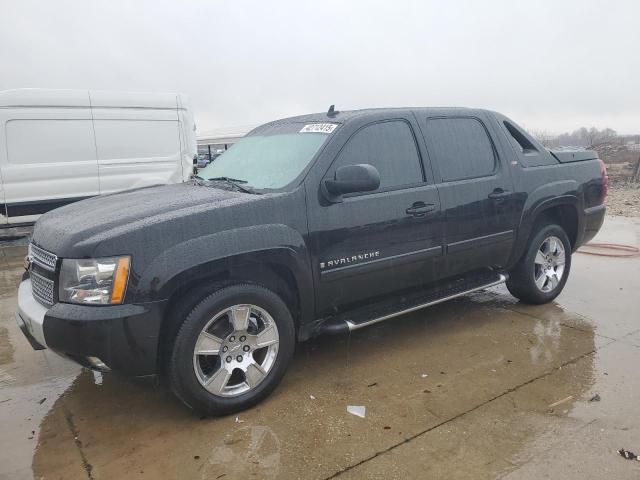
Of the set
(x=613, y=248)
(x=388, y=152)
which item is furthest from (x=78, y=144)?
(x=613, y=248)

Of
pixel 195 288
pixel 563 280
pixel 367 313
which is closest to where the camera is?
pixel 195 288

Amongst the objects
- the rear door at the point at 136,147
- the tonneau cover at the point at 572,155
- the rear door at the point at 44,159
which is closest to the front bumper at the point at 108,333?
the tonneau cover at the point at 572,155

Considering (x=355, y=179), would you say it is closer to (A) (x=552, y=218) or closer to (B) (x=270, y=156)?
(B) (x=270, y=156)

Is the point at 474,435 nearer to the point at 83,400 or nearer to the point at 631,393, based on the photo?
the point at 631,393

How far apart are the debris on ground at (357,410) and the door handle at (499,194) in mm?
2084

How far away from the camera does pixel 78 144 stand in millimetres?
9109

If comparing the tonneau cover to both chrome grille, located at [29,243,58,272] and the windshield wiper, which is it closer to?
the windshield wiper

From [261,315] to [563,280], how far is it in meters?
3.26

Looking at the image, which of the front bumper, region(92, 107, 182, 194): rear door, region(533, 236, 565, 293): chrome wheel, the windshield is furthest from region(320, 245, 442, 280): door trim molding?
region(92, 107, 182, 194): rear door

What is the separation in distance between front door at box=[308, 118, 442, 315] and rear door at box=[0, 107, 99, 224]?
712 cm

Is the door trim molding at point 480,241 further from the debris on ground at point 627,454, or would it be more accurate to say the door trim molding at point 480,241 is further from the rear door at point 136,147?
the rear door at point 136,147

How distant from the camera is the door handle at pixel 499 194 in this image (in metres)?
4.23

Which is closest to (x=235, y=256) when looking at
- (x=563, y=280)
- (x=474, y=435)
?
(x=474, y=435)

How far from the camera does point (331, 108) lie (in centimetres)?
400
